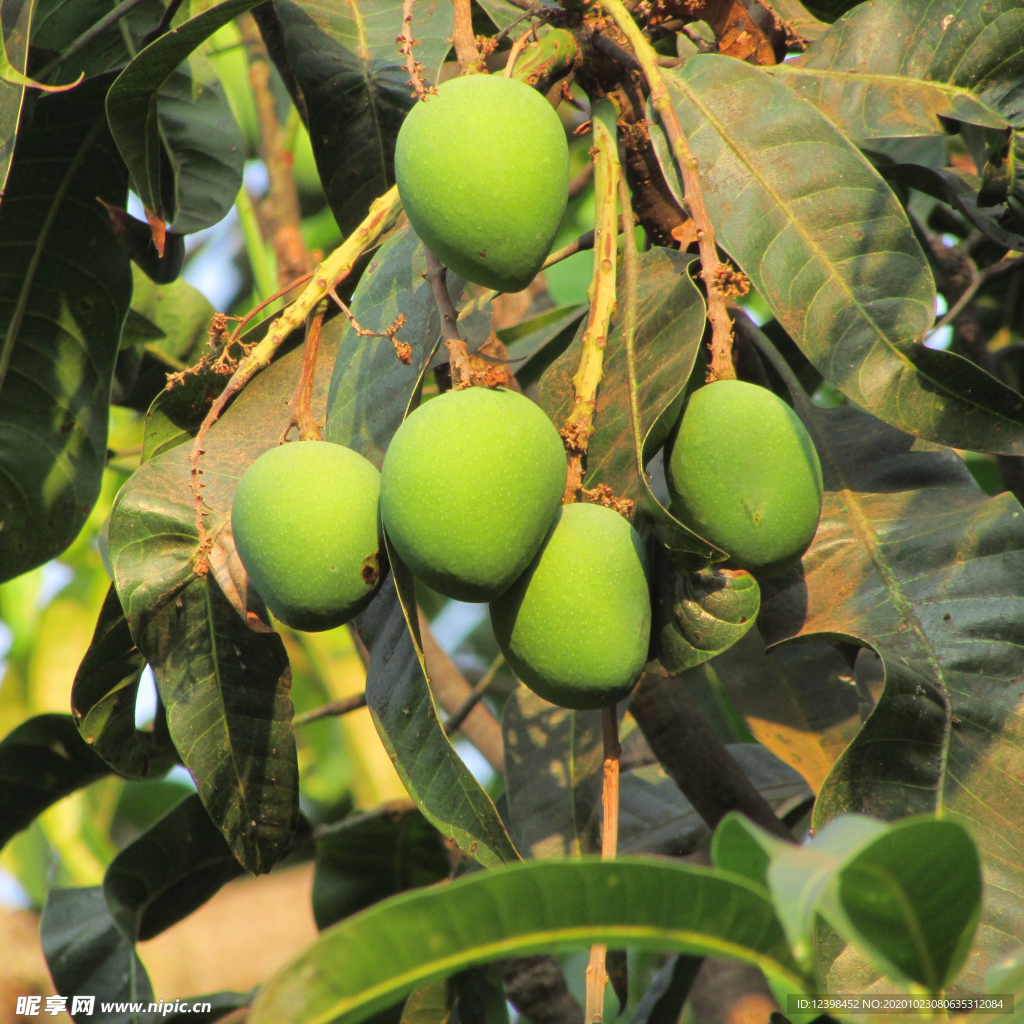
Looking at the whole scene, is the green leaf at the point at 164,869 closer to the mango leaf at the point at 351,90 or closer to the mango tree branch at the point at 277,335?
the mango tree branch at the point at 277,335

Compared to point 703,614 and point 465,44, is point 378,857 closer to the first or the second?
point 703,614

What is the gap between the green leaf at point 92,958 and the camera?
5.30 feet

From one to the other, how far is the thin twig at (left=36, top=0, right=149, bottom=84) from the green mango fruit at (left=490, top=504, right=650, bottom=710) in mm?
993

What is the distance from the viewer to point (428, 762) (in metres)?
0.88

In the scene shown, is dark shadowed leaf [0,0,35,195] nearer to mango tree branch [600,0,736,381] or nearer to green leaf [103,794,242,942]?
mango tree branch [600,0,736,381]

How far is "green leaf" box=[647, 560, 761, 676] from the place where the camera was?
32.3 inches

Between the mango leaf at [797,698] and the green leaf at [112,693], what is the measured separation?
29.4 inches

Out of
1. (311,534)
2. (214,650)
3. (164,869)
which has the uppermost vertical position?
(311,534)

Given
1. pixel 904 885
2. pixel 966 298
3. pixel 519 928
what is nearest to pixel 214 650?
pixel 519 928

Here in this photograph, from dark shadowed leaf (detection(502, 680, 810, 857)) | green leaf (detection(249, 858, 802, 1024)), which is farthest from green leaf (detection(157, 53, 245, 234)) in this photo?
green leaf (detection(249, 858, 802, 1024))

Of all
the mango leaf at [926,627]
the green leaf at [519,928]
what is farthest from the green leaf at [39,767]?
the green leaf at [519,928]

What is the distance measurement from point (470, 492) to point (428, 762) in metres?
0.26

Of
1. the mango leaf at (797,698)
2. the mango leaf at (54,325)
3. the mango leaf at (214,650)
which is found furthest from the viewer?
the mango leaf at (54,325)

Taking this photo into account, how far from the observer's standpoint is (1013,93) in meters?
1.07
